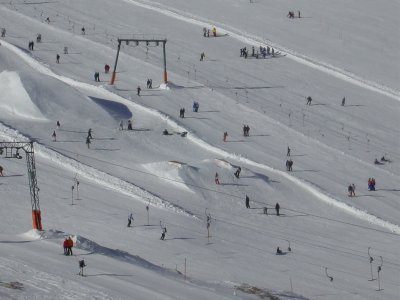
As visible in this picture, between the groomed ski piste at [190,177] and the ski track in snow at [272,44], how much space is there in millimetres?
239

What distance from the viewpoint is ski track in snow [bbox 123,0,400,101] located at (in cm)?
7606

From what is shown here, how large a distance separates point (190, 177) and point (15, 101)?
38.8 feet

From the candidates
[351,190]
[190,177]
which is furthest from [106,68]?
[351,190]

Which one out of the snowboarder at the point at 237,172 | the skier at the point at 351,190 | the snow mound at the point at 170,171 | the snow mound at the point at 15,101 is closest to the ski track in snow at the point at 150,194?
the skier at the point at 351,190

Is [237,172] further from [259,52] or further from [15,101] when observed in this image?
[259,52]

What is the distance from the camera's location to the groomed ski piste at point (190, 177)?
39.4 m

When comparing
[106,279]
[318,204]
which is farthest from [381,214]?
[106,279]

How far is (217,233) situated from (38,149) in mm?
10805

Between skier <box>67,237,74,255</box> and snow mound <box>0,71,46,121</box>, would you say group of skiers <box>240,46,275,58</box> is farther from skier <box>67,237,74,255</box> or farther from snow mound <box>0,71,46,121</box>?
skier <box>67,237,74,255</box>

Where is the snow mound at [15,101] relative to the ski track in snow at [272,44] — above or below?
above

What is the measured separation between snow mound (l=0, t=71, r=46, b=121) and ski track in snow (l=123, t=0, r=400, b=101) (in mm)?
26032

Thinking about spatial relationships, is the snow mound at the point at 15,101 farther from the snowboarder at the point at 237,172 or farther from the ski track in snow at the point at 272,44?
the ski track in snow at the point at 272,44

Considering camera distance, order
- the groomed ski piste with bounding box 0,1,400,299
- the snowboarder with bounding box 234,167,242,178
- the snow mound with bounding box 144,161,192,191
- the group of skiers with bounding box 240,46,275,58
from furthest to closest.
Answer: the group of skiers with bounding box 240,46,275,58
the snowboarder with bounding box 234,167,242,178
the snow mound with bounding box 144,161,192,191
the groomed ski piste with bounding box 0,1,400,299

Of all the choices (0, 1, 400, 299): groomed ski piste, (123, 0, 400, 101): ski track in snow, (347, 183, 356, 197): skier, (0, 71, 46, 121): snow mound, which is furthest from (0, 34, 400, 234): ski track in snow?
(123, 0, 400, 101): ski track in snow
